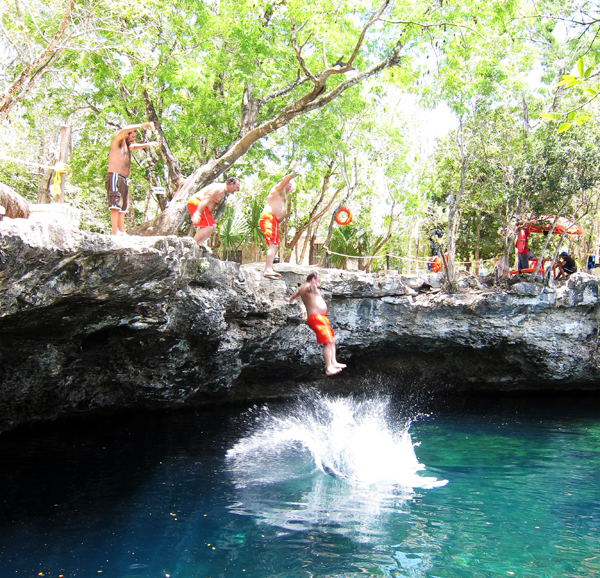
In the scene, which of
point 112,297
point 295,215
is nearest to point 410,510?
point 112,297

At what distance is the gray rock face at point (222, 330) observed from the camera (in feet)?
19.0

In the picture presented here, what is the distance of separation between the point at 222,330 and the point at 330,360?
208 cm

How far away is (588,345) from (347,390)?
18.5 feet

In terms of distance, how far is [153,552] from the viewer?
4645mm

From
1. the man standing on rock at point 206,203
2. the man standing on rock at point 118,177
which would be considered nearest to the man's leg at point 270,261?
the man standing on rock at point 206,203

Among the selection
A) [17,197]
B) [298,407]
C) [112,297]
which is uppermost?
[17,197]

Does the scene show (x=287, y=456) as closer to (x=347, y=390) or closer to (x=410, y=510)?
(x=410, y=510)

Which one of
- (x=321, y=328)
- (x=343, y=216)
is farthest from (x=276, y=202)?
(x=343, y=216)

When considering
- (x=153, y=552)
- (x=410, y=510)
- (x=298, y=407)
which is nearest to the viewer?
(x=153, y=552)

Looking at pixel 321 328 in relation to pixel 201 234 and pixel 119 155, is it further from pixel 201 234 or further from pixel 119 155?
pixel 119 155

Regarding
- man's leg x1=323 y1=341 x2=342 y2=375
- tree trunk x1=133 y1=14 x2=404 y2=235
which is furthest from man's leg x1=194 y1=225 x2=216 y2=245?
man's leg x1=323 y1=341 x2=342 y2=375

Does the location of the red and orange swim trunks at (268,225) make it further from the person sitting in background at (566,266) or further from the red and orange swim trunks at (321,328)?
the person sitting in background at (566,266)

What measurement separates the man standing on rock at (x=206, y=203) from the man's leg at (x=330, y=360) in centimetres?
253

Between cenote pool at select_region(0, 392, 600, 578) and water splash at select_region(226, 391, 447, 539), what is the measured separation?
0.11ft
